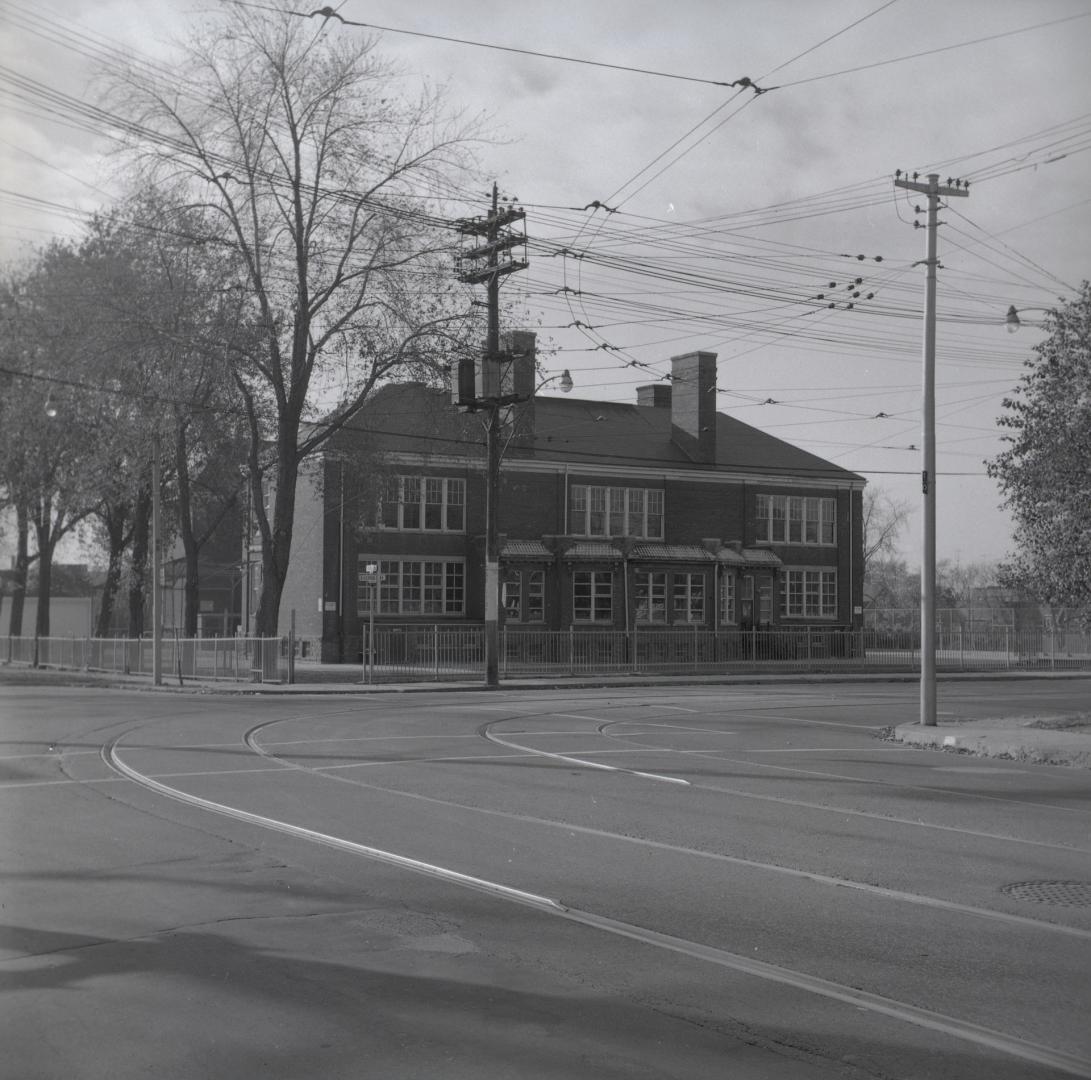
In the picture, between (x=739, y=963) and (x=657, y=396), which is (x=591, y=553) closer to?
(x=657, y=396)

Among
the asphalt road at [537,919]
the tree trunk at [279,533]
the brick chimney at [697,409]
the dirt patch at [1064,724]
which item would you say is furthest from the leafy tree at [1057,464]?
the brick chimney at [697,409]

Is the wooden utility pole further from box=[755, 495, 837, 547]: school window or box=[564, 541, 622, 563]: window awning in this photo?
box=[755, 495, 837, 547]: school window

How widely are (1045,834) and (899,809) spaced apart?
5.16ft

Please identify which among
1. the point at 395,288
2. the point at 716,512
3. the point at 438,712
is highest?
the point at 395,288

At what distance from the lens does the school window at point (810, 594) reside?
58.6 metres

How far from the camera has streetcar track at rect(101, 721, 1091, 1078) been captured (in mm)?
5438

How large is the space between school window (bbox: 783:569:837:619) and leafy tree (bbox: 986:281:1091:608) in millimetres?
34049

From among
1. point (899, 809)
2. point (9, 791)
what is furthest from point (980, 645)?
point (9, 791)

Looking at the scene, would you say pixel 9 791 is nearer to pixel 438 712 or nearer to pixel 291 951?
pixel 291 951

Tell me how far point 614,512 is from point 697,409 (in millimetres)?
6349

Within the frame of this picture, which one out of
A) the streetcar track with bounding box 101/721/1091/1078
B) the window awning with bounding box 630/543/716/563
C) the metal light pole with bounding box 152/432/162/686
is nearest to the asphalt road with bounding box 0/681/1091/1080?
→ the streetcar track with bounding box 101/721/1091/1078

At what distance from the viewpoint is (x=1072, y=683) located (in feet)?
134

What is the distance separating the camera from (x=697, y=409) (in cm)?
5728

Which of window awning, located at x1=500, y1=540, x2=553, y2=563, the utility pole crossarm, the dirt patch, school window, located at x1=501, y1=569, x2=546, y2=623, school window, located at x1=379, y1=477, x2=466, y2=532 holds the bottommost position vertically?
the dirt patch
